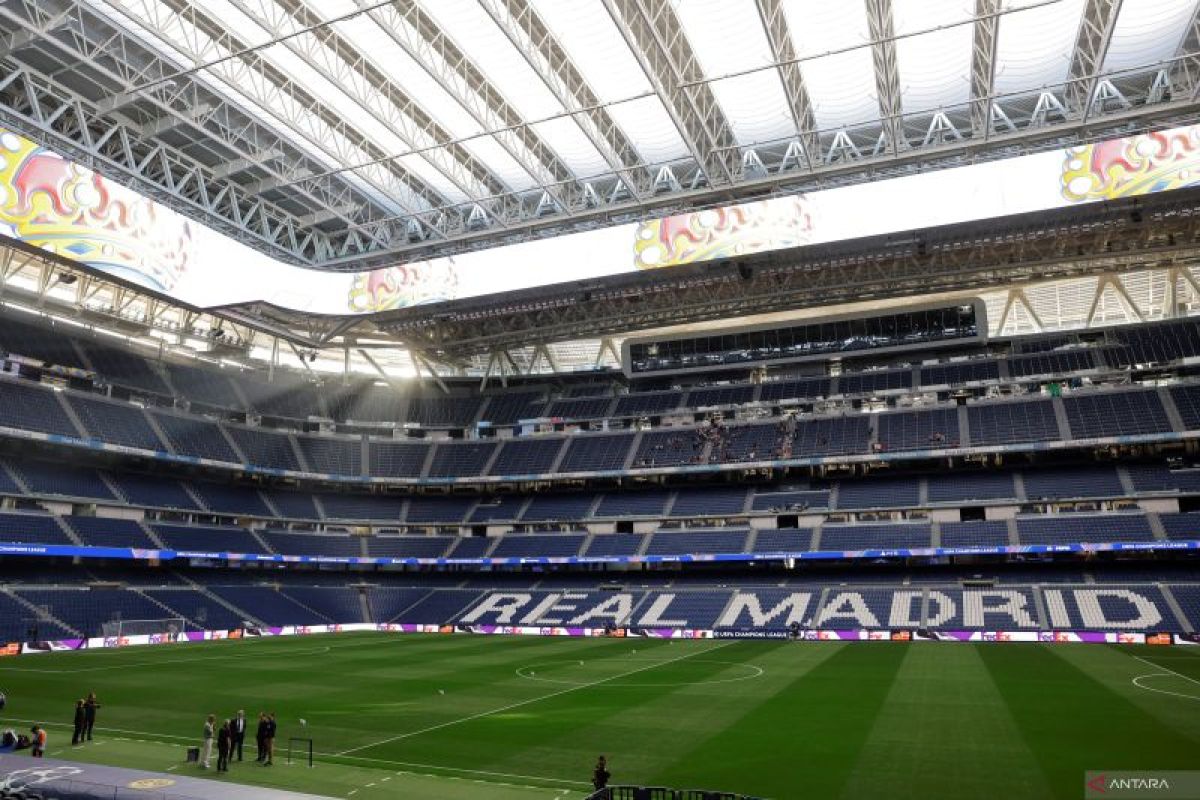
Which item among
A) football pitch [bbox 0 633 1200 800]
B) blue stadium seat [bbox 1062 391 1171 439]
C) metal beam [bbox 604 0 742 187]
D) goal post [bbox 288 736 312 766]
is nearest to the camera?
football pitch [bbox 0 633 1200 800]

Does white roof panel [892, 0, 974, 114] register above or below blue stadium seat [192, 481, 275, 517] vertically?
above

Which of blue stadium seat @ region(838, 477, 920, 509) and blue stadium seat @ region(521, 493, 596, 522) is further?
blue stadium seat @ region(521, 493, 596, 522)

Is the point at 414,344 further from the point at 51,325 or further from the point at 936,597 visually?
the point at 936,597

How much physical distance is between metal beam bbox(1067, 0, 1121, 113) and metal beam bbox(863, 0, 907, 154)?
286 inches

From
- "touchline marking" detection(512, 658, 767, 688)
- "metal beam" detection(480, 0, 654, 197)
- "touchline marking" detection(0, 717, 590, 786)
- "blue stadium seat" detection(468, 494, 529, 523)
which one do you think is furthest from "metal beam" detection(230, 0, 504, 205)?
"blue stadium seat" detection(468, 494, 529, 523)

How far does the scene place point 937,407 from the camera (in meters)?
62.6

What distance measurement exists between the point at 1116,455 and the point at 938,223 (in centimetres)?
2414

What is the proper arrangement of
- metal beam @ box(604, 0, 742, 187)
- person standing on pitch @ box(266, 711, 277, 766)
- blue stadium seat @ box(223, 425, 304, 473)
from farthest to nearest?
blue stadium seat @ box(223, 425, 304, 473), metal beam @ box(604, 0, 742, 187), person standing on pitch @ box(266, 711, 277, 766)

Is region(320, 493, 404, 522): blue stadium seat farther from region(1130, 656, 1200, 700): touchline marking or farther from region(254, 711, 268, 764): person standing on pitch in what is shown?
region(1130, 656, 1200, 700): touchline marking

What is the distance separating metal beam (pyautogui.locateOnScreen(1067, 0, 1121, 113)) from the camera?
3203 cm

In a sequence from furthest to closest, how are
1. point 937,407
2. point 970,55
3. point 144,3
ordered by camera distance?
point 937,407, point 970,55, point 144,3

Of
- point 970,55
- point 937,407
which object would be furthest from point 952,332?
point 970,55

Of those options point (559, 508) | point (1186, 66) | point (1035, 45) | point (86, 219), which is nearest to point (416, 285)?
point (86, 219)

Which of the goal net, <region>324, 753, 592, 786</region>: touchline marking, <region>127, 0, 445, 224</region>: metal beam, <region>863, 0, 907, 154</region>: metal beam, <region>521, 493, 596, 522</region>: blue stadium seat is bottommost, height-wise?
<region>324, 753, 592, 786</region>: touchline marking
